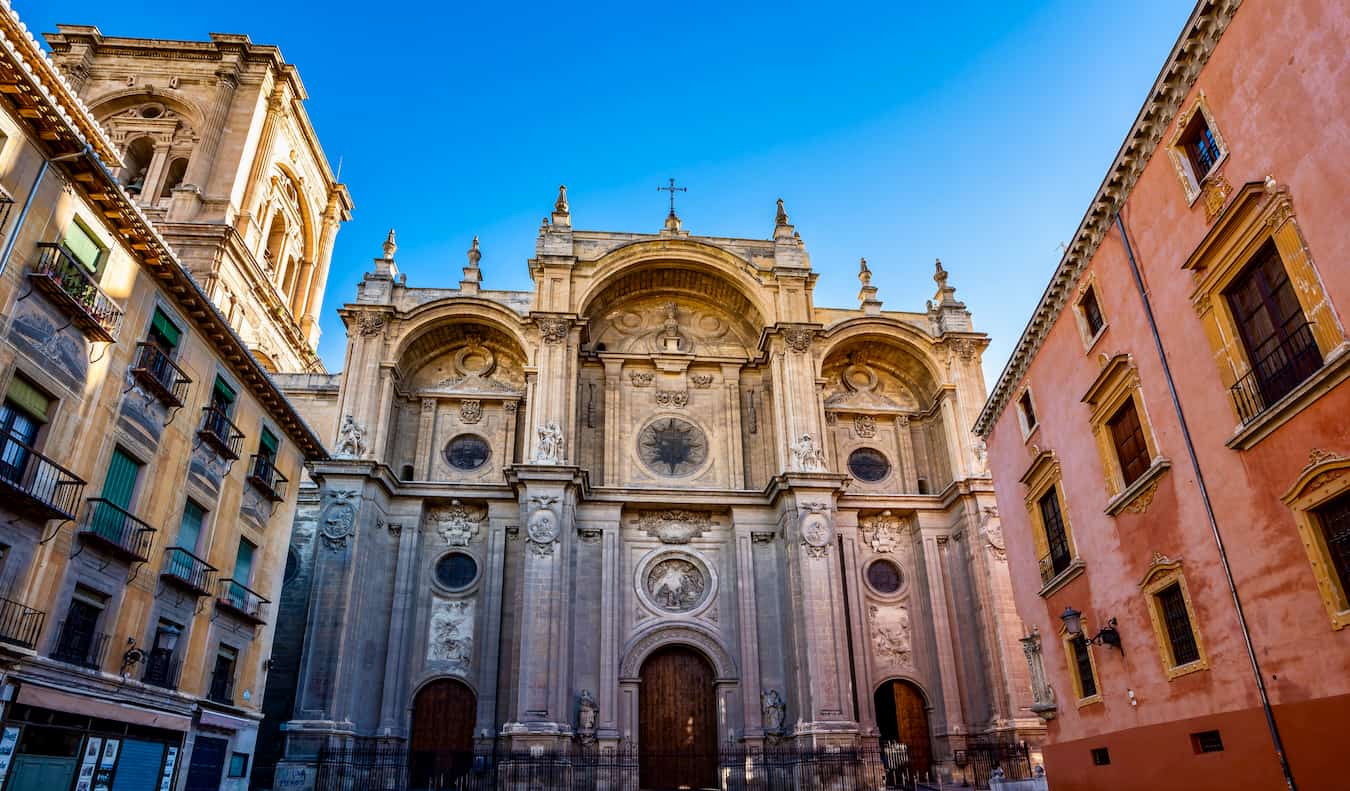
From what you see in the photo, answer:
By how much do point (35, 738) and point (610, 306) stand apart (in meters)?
23.7

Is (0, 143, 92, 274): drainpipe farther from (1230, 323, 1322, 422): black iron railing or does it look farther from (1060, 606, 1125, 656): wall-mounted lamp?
(1060, 606, 1125, 656): wall-mounted lamp

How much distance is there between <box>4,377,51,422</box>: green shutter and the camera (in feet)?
40.3

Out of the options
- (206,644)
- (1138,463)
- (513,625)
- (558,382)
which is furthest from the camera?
(558,382)

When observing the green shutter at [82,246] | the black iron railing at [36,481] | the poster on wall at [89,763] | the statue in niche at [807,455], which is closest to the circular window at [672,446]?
the statue in niche at [807,455]

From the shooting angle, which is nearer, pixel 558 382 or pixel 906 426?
pixel 558 382

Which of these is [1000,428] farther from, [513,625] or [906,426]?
[513,625]

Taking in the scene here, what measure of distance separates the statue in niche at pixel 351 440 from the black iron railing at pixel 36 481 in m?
13.9

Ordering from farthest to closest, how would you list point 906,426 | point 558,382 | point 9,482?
point 906,426, point 558,382, point 9,482

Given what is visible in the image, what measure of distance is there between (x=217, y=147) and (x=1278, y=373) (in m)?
40.4

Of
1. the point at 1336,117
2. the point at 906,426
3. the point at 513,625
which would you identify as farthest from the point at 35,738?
the point at 906,426

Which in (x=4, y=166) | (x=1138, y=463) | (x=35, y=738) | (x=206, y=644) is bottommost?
(x=35, y=738)

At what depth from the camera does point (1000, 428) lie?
22047mm

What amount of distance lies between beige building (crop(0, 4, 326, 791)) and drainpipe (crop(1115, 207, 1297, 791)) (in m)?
16.9

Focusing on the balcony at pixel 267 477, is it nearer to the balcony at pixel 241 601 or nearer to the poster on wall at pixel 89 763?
the balcony at pixel 241 601
